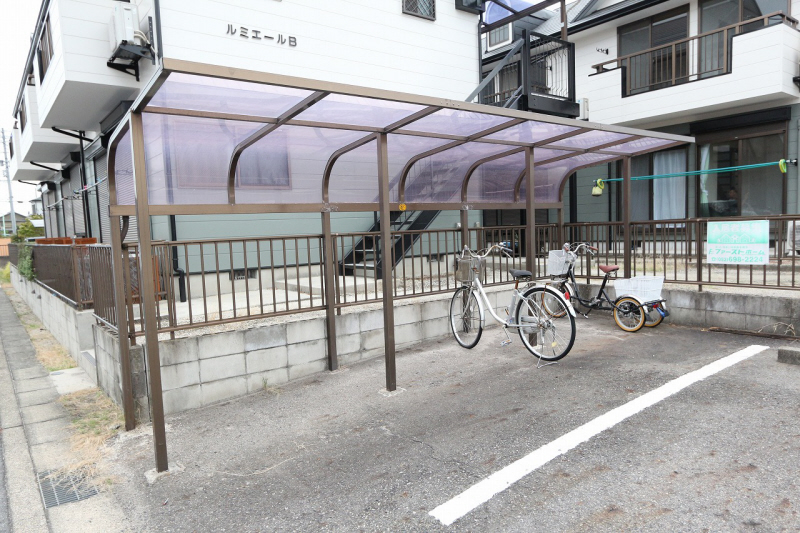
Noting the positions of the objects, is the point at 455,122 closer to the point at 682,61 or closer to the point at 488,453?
the point at 488,453

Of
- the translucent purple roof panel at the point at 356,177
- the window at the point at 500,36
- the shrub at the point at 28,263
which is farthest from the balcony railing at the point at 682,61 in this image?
the shrub at the point at 28,263

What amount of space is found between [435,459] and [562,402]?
51.9 inches

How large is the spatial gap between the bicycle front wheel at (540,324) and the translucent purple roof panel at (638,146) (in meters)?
2.47

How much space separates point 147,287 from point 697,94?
34.1ft

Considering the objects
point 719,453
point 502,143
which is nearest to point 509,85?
point 502,143

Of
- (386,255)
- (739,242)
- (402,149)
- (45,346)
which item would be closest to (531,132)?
(402,149)

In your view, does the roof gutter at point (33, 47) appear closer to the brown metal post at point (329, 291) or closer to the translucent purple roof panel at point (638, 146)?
the brown metal post at point (329, 291)

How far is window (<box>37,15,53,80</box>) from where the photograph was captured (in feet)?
28.3

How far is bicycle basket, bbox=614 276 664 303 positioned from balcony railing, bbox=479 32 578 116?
4.48 metres

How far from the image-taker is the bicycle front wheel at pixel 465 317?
542cm

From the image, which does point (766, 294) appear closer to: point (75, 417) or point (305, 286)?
point (305, 286)

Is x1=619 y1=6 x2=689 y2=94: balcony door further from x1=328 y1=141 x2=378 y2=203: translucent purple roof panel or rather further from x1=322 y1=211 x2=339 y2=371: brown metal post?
x1=322 y1=211 x2=339 y2=371: brown metal post

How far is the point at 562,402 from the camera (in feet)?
12.6

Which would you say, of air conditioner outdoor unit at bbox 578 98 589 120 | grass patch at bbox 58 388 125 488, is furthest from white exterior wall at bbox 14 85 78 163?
air conditioner outdoor unit at bbox 578 98 589 120
